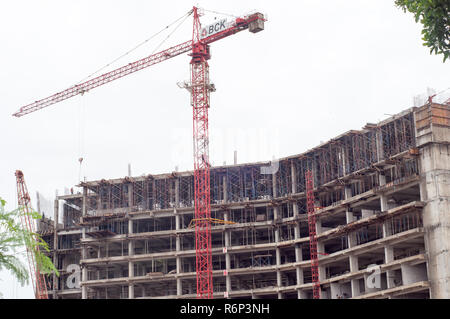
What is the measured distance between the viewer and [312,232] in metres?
99.1

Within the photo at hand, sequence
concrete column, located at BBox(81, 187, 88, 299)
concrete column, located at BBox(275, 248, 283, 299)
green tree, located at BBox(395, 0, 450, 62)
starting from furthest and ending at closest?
1. concrete column, located at BBox(81, 187, 88, 299)
2. concrete column, located at BBox(275, 248, 283, 299)
3. green tree, located at BBox(395, 0, 450, 62)

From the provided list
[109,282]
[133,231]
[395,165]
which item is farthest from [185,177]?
[395,165]

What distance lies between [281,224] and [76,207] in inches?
1634

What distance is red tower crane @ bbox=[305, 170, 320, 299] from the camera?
9744 cm

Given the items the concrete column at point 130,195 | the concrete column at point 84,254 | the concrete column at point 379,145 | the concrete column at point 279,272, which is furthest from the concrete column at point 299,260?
the concrete column at point 84,254

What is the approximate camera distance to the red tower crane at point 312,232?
97438mm

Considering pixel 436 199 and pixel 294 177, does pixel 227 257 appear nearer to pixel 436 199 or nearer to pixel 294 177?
pixel 294 177

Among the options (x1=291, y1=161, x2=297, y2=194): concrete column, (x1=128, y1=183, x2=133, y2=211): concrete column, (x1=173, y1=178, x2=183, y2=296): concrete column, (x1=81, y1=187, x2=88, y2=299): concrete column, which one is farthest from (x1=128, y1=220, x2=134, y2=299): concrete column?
(x1=291, y1=161, x2=297, y2=194): concrete column

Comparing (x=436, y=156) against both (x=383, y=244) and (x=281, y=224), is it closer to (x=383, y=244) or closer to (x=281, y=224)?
(x=383, y=244)

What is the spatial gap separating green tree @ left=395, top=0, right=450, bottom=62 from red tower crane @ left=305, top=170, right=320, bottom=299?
70.7 metres

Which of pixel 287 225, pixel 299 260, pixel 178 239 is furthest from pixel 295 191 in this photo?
pixel 178 239

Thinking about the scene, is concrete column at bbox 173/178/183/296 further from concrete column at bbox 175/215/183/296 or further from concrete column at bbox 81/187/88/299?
concrete column at bbox 81/187/88/299

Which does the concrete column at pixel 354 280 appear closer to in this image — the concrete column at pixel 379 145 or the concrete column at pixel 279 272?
the concrete column at pixel 279 272
